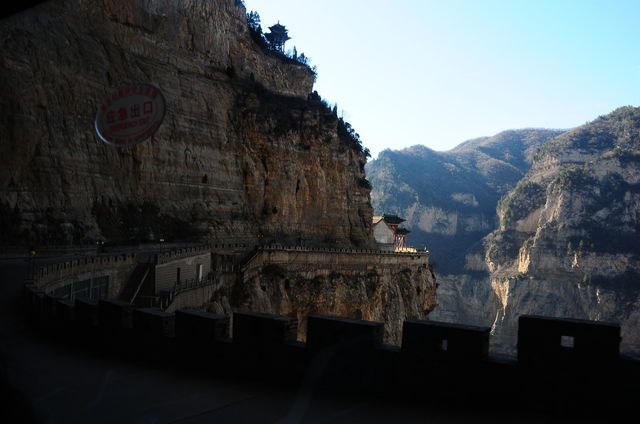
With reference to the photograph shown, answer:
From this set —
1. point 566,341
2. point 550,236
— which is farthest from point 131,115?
point 550,236

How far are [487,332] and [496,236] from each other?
419ft

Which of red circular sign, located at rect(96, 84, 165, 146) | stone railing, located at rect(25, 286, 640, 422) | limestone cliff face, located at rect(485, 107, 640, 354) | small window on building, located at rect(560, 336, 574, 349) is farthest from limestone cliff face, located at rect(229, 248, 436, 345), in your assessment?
limestone cliff face, located at rect(485, 107, 640, 354)

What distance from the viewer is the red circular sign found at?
843 cm

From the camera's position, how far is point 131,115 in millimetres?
8641

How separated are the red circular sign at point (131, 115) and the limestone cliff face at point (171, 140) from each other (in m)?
18.8

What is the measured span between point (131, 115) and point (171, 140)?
3009 centimetres

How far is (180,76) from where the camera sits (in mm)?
40156

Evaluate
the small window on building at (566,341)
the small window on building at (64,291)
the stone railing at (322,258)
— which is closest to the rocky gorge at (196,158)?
the stone railing at (322,258)

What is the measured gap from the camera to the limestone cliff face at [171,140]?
26688 millimetres

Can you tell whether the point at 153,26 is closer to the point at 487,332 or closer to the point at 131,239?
the point at 131,239

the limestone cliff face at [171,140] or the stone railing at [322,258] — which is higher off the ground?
the limestone cliff face at [171,140]

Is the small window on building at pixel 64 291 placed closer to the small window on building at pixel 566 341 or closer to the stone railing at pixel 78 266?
the stone railing at pixel 78 266

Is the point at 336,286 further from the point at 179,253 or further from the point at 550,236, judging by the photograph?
the point at 550,236

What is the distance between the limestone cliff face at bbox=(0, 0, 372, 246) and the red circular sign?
739 inches
